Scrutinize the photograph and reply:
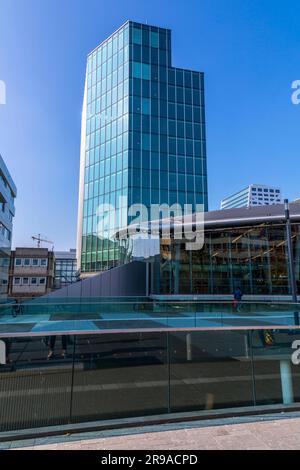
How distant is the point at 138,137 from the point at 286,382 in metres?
43.7

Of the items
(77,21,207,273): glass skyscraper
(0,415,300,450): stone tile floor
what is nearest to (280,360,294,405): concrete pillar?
(0,415,300,450): stone tile floor

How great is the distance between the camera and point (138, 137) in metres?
46.0

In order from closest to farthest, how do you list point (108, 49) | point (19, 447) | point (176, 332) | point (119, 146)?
point (19, 447), point (176, 332), point (119, 146), point (108, 49)

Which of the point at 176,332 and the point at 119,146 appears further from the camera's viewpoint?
the point at 119,146

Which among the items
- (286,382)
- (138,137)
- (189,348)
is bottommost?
(286,382)

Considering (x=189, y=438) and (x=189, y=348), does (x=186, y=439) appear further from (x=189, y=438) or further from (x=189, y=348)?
(x=189, y=348)

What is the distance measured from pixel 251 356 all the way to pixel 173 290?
23.6 meters

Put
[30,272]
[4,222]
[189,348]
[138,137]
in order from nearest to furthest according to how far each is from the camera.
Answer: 1. [189,348]
2. [4,222]
3. [138,137]
4. [30,272]

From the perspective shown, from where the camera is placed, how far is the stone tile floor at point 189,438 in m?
4.16

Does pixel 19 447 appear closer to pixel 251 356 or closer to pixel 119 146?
pixel 251 356

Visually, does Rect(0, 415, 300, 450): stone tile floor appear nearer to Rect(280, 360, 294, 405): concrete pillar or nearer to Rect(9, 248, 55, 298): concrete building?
Rect(280, 360, 294, 405): concrete pillar

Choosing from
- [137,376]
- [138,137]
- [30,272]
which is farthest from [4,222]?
[137,376]
